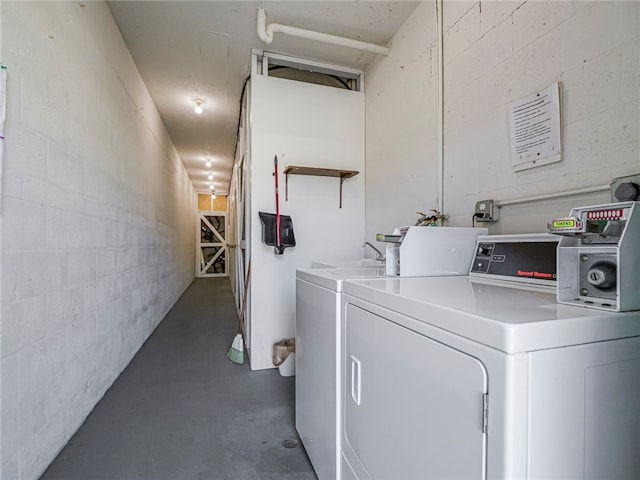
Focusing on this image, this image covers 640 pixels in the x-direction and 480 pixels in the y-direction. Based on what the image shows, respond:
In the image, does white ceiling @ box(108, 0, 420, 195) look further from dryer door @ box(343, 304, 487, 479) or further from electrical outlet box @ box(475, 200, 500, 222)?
dryer door @ box(343, 304, 487, 479)

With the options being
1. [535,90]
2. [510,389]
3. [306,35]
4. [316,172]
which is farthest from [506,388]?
[306,35]

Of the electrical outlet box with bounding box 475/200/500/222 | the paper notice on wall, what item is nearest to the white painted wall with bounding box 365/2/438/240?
the electrical outlet box with bounding box 475/200/500/222

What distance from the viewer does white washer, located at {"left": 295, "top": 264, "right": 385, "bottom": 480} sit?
1.23 meters

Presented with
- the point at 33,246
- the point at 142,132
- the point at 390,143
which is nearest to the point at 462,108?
the point at 390,143

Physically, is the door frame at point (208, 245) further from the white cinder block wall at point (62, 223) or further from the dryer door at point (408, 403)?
the dryer door at point (408, 403)

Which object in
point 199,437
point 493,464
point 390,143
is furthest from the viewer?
point 390,143

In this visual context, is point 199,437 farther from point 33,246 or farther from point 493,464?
point 493,464

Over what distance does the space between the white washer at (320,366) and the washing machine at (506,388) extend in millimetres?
344

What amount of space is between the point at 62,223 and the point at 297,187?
5.61 feet

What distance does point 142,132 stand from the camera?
3277 millimetres

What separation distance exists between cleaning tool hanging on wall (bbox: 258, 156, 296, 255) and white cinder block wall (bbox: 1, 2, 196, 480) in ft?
3.79

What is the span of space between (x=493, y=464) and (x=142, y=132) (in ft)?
12.5

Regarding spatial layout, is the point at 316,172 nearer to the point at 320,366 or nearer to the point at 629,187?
the point at 320,366

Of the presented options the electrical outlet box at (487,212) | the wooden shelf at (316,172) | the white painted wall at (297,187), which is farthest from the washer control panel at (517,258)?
the white painted wall at (297,187)
